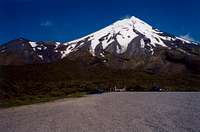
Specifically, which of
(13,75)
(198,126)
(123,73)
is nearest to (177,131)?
(198,126)

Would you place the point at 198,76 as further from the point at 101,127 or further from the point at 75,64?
the point at 101,127

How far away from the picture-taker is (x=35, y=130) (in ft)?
61.6

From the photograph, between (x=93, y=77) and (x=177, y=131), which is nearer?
(x=177, y=131)

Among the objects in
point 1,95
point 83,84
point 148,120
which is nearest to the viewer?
point 148,120

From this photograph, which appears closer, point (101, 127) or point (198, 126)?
point (198, 126)

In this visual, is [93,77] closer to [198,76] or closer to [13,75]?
[13,75]

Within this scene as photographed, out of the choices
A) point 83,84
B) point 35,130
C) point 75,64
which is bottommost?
point 35,130

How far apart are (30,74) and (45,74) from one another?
5.06 meters

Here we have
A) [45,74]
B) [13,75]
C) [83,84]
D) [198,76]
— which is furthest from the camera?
[198,76]

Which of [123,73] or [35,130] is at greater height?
[123,73]

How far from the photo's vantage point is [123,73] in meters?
145

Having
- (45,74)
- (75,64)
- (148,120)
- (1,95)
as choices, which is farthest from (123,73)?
(148,120)

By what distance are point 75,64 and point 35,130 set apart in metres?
126

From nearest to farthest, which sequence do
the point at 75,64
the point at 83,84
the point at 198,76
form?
1. the point at 83,84
2. the point at 75,64
3. the point at 198,76
